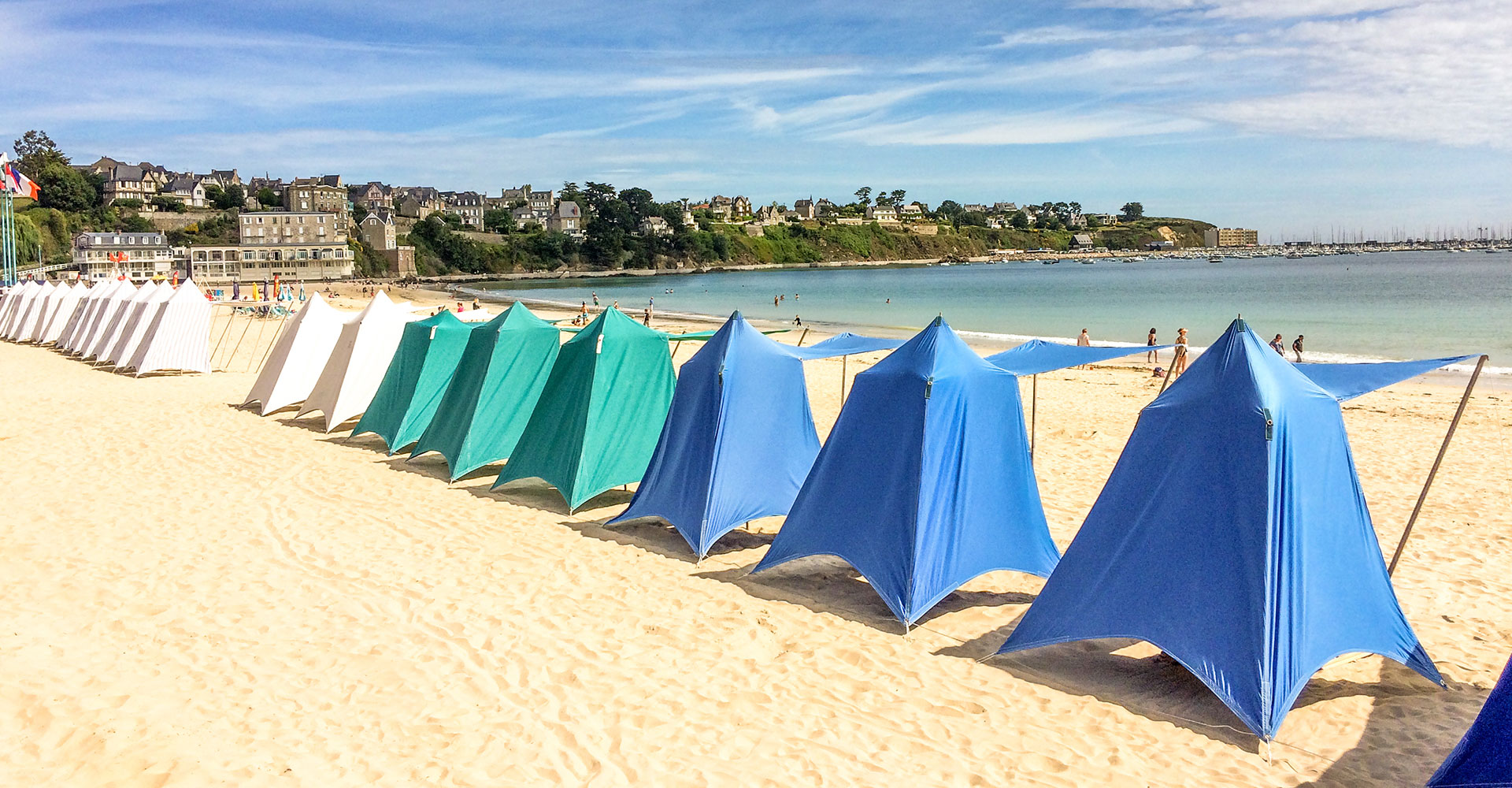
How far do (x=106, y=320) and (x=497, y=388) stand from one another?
16270 millimetres

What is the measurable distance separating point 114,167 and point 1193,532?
122 m

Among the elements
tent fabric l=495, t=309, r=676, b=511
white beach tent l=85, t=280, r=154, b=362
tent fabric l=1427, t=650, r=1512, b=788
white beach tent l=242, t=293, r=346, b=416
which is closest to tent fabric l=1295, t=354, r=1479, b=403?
tent fabric l=1427, t=650, r=1512, b=788

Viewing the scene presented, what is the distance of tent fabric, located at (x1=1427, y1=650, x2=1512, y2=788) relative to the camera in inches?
137

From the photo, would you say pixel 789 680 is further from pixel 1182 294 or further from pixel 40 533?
pixel 1182 294

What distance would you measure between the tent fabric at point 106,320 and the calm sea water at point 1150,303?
2425 centimetres

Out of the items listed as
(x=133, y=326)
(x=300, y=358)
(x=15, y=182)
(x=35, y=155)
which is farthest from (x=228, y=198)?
(x=300, y=358)

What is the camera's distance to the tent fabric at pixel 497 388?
10.4 meters

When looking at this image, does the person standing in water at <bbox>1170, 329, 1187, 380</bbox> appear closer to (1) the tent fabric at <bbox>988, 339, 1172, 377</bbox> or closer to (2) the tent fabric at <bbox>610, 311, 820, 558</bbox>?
(1) the tent fabric at <bbox>988, 339, 1172, 377</bbox>

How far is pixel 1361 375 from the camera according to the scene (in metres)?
6.14

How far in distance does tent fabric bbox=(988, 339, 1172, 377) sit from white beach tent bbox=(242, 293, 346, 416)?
431 inches

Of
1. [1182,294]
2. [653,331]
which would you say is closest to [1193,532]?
[653,331]

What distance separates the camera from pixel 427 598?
677 centimetres

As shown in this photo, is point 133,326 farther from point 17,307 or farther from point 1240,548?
point 1240,548

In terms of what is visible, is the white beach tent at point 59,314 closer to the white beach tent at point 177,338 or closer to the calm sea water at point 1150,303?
the white beach tent at point 177,338
